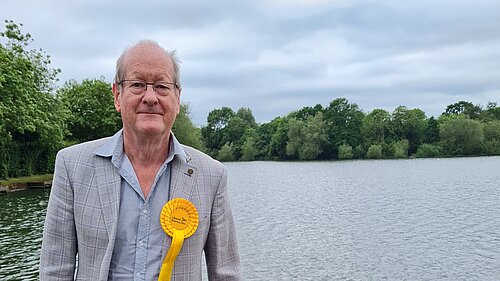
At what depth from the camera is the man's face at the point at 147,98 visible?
6.72ft

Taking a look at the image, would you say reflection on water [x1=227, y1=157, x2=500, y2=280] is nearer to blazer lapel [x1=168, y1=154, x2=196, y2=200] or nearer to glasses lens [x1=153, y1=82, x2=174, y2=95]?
blazer lapel [x1=168, y1=154, x2=196, y2=200]

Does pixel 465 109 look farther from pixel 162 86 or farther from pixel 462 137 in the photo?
pixel 162 86

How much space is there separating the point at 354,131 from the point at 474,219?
70.9m

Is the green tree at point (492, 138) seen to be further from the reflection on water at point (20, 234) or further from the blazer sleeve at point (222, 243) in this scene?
the blazer sleeve at point (222, 243)

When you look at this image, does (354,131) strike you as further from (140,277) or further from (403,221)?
(140,277)

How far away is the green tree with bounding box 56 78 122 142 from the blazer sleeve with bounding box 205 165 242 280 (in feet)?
145

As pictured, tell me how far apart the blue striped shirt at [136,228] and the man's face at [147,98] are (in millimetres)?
152

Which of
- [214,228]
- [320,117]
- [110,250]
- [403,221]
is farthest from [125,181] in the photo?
A: [320,117]

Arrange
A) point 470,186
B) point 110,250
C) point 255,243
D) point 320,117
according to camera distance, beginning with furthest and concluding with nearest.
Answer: point 320,117
point 470,186
point 255,243
point 110,250

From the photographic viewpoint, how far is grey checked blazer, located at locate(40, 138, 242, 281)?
2021 millimetres

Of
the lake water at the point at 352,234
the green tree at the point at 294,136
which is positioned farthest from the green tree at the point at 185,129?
the green tree at the point at 294,136

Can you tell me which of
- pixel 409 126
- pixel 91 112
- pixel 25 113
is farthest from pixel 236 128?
pixel 25 113

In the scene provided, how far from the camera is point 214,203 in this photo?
2205mm

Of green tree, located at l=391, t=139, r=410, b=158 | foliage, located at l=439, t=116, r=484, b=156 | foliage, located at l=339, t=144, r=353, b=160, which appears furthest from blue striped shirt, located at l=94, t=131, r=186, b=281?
green tree, located at l=391, t=139, r=410, b=158
